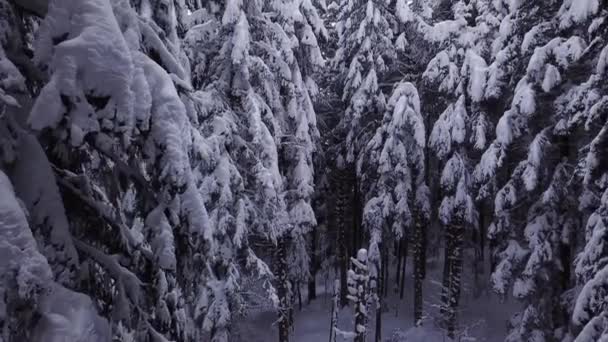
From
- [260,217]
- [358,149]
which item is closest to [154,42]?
[260,217]

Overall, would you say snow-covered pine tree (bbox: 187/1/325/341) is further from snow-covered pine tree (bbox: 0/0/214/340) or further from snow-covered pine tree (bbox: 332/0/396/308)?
snow-covered pine tree (bbox: 0/0/214/340)

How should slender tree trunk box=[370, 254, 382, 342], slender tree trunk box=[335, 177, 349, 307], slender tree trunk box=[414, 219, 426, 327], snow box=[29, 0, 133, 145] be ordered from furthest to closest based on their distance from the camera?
slender tree trunk box=[335, 177, 349, 307]
slender tree trunk box=[414, 219, 426, 327]
slender tree trunk box=[370, 254, 382, 342]
snow box=[29, 0, 133, 145]

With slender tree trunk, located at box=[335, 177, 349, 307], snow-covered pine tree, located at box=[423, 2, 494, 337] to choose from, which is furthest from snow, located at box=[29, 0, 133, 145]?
slender tree trunk, located at box=[335, 177, 349, 307]

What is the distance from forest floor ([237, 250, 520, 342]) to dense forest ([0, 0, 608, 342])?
0.15m

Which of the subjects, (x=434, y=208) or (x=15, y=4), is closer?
(x=15, y=4)

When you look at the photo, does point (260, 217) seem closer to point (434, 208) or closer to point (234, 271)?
point (234, 271)

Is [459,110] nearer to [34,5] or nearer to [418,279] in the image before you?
[418,279]

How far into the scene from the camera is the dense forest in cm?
317

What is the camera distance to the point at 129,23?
375cm

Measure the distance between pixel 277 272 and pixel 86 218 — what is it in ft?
46.9

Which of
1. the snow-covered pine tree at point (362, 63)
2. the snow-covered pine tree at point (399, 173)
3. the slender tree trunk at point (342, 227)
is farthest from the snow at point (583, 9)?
the slender tree trunk at point (342, 227)

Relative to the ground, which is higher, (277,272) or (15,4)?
(15,4)

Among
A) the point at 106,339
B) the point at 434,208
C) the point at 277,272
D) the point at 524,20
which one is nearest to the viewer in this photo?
the point at 106,339

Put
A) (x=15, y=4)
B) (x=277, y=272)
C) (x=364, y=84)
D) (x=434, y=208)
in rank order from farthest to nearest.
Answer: (x=434, y=208) < (x=364, y=84) < (x=277, y=272) < (x=15, y=4)
